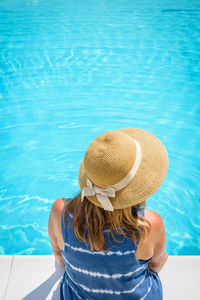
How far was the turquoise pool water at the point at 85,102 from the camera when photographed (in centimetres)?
327

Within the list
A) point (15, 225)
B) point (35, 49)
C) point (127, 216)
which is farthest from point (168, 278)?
point (35, 49)

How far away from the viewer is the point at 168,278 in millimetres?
1955

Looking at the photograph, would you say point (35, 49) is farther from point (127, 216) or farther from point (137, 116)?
point (127, 216)

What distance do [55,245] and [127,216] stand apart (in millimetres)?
657

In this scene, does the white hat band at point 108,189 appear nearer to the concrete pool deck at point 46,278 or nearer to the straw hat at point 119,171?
the straw hat at point 119,171

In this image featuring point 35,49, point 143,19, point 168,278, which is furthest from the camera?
point 143,19

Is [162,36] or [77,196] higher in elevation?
[77,196]

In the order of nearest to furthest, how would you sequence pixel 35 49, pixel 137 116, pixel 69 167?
1. pixel 69 167
2. pixel 137 116
3. pixel 35 49

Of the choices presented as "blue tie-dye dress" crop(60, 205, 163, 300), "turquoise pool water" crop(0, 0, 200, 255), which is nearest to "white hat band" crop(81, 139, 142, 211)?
"blue tie-dye dress" crop(60, 205, 163, 300)

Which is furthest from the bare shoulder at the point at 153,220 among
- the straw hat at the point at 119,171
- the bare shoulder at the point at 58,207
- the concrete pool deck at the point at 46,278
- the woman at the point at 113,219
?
the concrete pool deck at the point at 46,278

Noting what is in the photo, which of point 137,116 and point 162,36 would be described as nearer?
point 137,116

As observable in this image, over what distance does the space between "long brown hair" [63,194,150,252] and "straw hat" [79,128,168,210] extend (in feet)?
0.23

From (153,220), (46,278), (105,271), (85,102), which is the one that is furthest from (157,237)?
(85,102)

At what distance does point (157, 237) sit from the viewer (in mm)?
1412
